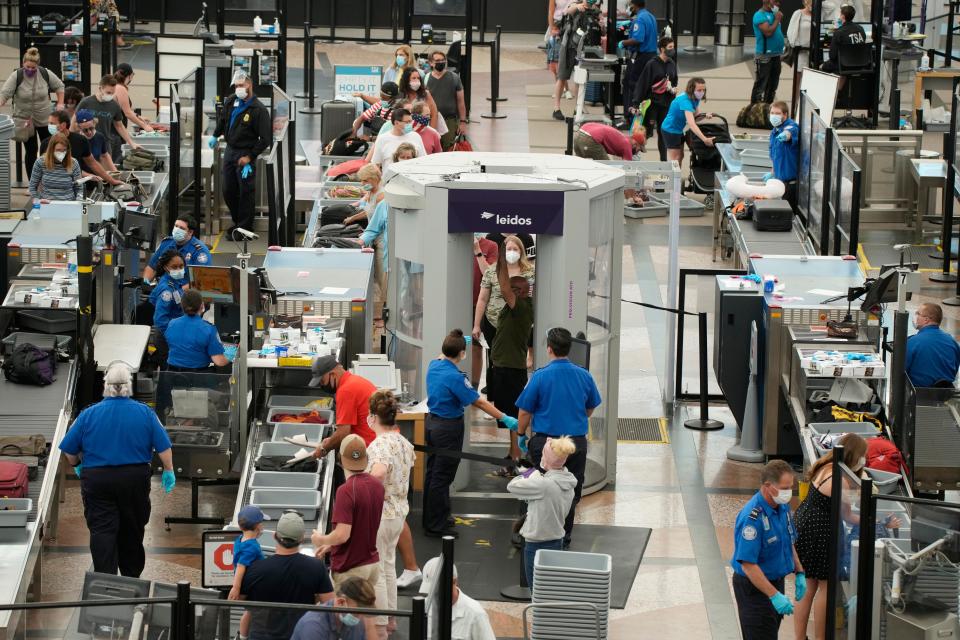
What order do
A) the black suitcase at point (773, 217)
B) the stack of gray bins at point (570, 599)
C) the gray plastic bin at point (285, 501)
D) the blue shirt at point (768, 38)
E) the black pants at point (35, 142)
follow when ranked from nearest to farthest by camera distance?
the stack of gray bins at point (570, 599) < the gray plastic bin at point (285, 501) < the black suitcase at point (773, 217) < the black pants at point (35, 142) < the blue shirt at point (768, 38)

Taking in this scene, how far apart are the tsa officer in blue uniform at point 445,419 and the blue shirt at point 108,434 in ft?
7.25

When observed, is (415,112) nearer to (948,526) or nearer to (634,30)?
(634,30)

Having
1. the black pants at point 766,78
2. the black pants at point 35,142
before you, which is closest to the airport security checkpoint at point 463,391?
the black pants at point 35,142

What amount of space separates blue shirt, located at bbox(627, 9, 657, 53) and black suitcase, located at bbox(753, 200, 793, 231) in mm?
9722

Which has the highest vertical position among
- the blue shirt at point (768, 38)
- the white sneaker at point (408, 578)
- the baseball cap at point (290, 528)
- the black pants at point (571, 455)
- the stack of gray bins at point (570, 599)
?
the blue shirt at point (768, 38)

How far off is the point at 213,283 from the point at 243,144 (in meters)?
6.27

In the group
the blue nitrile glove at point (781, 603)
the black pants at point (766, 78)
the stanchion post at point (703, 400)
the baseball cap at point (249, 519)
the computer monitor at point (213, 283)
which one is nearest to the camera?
the baseball cap at point (249, 519)

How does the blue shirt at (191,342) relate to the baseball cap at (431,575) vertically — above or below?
above

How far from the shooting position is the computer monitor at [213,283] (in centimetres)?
1399

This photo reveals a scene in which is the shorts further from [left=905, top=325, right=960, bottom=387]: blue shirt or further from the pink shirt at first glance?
[left=905, top=325, right=960, bottom=387]: blue shirt

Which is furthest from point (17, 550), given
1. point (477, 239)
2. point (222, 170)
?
point (222, 170)

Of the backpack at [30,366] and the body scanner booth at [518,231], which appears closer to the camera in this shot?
the body scanner booth at [518,231]

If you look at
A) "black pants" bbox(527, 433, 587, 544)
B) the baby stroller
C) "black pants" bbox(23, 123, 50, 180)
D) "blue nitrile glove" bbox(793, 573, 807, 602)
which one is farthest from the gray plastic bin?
the baby stroller

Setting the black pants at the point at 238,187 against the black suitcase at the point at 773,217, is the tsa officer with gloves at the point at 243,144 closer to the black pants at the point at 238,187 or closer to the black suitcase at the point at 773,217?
the black pants at the point at 238,187
